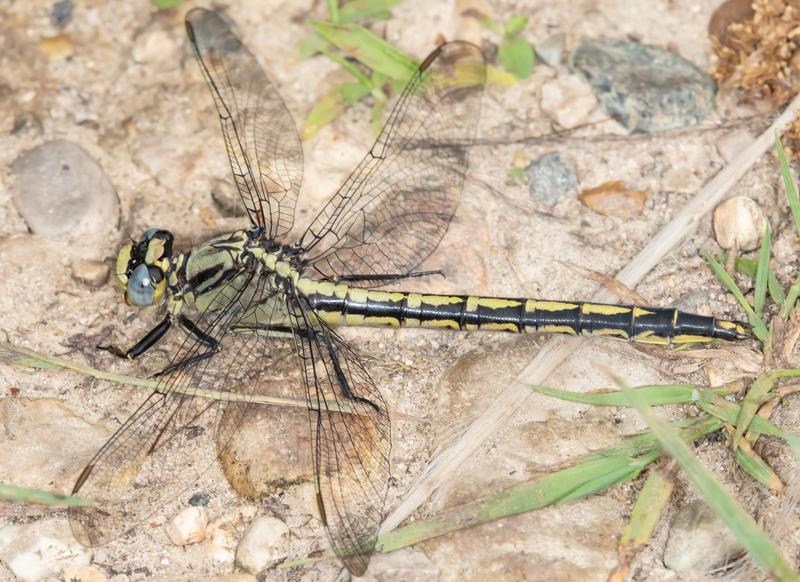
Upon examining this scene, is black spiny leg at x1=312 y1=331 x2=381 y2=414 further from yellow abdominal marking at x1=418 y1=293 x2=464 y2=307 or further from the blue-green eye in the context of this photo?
the blue-green eye

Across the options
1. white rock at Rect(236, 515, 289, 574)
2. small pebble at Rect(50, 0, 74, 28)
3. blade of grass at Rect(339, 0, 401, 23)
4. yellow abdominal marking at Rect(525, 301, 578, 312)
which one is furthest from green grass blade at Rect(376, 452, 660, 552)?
small pebble at Rect(50, 0, 74, 28)

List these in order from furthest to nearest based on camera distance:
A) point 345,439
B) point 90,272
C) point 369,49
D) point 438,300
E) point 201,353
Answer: point 369,49
point 90,272
point 438,300
point 201,353
point 345,439

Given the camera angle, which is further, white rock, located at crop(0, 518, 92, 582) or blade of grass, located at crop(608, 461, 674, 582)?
white rock, located at crop(0, 518, 92, 582)

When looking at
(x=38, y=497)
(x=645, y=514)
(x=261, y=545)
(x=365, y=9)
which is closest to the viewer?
(x=38, y=497)

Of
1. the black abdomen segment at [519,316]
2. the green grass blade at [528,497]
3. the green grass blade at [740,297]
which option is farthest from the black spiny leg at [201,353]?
the green grass blade at [740,297]

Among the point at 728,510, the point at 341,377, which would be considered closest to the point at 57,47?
the point at 341,377

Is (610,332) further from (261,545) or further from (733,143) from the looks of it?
(261,545)
